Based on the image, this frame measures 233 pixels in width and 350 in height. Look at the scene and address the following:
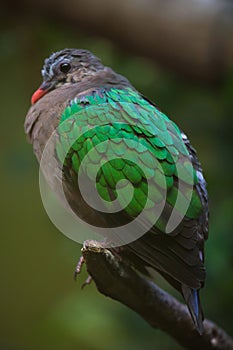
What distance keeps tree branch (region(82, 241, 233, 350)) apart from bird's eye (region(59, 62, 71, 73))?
69 cm

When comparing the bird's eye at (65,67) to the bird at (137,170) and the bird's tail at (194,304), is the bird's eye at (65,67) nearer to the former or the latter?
the bird at (137,170)

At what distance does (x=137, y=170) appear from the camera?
6.43 feet

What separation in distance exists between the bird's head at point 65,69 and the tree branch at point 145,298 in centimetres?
66

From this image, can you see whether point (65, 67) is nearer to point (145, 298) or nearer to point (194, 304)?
point (145, 298)

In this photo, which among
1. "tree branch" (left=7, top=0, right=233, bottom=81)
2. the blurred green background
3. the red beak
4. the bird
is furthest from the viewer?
"tree branch" (left=7, top=0, right=233, bottom=81)

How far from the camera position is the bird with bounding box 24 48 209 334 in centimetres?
192

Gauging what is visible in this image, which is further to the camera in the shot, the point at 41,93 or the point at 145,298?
the point at 41,93

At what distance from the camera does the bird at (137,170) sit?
192 cm

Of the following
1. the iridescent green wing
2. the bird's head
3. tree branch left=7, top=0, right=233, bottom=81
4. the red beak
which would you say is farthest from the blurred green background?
the iridescent green wing

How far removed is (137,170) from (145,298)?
44 centimetres

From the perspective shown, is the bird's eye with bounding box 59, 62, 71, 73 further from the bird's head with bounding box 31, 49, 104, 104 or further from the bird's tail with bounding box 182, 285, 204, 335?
the bird's tail with bounding box 182, 285, 204, 335

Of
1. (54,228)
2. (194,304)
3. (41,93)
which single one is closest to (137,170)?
(194,304)

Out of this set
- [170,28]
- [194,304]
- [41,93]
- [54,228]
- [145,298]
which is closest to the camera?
[194,304]

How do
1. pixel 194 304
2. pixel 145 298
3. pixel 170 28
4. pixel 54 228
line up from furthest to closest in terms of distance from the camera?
1. pixel 54 228
2. pixel 170 28
3. pixel 145 298
4. pixel 194 304
